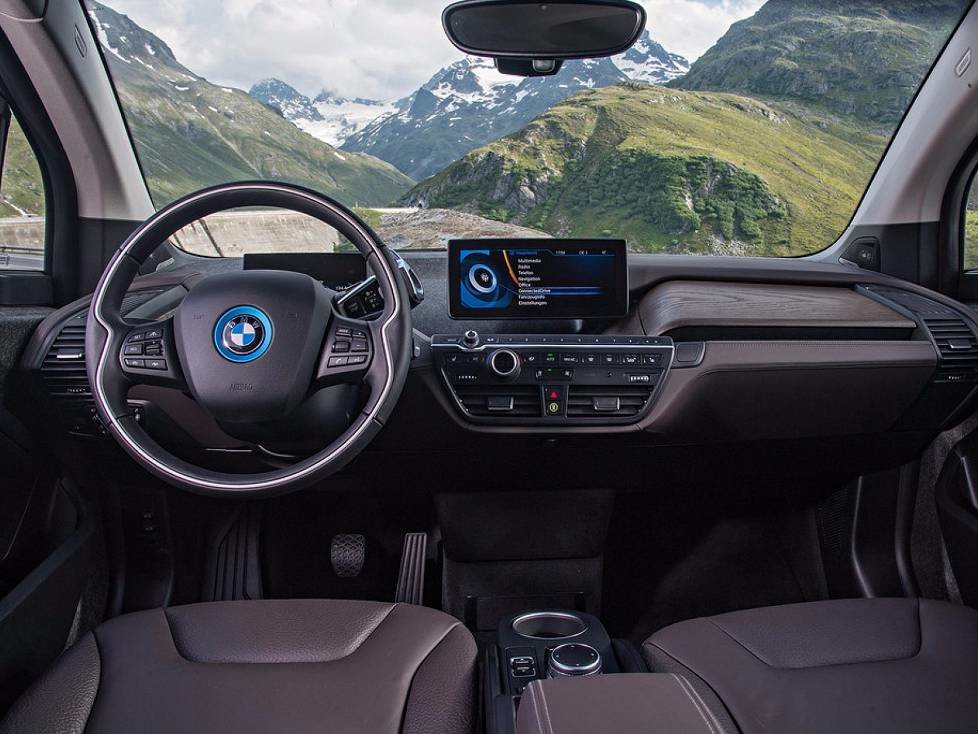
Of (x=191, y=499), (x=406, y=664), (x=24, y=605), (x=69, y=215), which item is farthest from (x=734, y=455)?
(x=69, y=215)

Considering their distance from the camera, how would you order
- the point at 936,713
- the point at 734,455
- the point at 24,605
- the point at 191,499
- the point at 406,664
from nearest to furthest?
the point at 936,713, the point at 406,664, the point at 24,605, the point at 734,455, the point at 191,499

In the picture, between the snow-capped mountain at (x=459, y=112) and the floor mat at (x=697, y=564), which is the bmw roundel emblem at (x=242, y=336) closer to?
the snow-capped mountain at (x=459, y=112)

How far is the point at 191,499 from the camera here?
2594mm

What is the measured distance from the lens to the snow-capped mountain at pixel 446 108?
7.77ft

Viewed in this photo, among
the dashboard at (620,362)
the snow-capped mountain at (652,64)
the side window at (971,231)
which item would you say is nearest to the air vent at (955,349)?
the dashboard at (620,362)

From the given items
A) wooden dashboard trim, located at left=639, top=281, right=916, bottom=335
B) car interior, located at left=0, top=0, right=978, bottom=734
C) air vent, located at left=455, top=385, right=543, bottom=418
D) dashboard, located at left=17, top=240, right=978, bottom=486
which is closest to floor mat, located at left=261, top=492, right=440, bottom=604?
car interior, located at left=0, top=0, right=978, bottom=734

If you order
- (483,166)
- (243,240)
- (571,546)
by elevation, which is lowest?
(571,546)

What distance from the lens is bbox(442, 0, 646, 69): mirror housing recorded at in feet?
5.97

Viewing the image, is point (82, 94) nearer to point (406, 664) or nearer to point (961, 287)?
point (406, 664)

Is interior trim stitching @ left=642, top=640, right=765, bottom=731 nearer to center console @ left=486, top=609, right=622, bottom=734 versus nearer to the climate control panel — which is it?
center console @ left=486, top=609, right=622, bottom=734

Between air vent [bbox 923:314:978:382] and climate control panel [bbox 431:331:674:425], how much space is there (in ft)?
2.75

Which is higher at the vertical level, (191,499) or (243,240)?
(243,240)

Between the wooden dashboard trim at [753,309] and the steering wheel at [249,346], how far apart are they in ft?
3.13

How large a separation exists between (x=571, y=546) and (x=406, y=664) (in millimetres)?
1068
